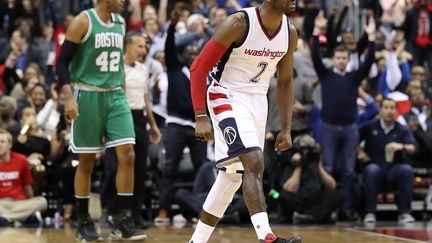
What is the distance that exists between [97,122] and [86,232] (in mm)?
1065

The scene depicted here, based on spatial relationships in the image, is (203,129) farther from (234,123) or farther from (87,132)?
(87,132)

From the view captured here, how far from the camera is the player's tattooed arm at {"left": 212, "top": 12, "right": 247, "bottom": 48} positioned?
6922 mm

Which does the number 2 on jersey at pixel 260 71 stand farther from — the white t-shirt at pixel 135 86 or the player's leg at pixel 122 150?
the white t-shirt at pixel 135 86

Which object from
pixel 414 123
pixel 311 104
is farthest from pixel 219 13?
pixel 414 123

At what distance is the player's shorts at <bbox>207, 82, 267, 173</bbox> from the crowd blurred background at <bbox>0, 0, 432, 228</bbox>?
14.4 ft

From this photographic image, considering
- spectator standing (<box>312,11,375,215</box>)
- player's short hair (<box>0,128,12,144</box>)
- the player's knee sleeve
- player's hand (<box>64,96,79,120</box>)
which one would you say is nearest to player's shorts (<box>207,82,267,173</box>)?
the player's knee sleeve

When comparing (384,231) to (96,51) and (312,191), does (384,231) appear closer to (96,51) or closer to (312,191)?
(312,191)

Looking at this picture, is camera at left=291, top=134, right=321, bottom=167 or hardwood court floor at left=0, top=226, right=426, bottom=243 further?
camera at left=291, top=134, right=321, bottom=167

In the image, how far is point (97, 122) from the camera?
30.1 feet

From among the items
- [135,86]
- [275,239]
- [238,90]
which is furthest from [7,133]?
[275,239]

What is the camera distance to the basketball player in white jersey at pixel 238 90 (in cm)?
685

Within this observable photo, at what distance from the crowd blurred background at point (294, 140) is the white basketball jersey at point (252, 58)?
14.3ft

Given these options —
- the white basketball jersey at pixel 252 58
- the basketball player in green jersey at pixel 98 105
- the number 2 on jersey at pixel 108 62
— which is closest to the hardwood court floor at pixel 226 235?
the basketball player in green jersey at pixel 98 105

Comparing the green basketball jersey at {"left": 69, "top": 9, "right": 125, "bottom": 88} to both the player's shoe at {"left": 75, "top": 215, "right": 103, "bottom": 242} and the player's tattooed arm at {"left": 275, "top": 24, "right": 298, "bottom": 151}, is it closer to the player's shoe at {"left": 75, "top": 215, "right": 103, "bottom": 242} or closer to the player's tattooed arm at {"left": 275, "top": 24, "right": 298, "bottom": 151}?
the player's shoe at {"left": 75, "top": 215, "right": 103, "bottom": 242}
